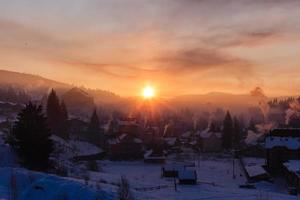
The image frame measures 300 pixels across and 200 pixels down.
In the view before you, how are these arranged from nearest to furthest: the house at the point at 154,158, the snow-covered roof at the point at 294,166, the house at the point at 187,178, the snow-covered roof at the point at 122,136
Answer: the house at the point at 187,178 < the snow-covered roof at the point at 294,166 < the house at the point at 154,158 < the snow-covered roof at the point at 122,136

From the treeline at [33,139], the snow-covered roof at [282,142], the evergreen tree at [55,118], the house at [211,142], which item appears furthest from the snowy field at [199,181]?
the evergreen tree at [55,118]

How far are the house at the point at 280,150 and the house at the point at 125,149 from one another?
2534 cm

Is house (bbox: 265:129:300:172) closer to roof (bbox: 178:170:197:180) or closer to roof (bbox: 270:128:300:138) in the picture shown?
roof (bbox: 270:128:300:138)

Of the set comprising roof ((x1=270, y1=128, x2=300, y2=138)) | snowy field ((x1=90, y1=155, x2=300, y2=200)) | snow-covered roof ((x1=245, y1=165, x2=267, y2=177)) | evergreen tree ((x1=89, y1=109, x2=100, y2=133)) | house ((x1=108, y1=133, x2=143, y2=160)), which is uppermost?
evergreen tree ((x1=89, y1=109, x2=100, y2=133))

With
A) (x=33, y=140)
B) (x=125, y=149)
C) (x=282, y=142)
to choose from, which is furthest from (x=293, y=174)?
(x=125, y=149)

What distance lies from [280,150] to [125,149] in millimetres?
29106

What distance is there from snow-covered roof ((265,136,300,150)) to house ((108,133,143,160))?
25317mm

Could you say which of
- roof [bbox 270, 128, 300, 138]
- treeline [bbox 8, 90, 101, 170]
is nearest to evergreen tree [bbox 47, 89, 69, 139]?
roof [bbox 270, 128, 300, 138]

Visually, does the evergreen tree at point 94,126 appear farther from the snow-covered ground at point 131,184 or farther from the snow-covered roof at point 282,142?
the snow-covered roof at point 282,142

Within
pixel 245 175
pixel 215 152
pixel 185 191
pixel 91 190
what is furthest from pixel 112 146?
pixel 91 190

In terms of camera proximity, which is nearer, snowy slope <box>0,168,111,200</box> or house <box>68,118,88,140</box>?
snowy slope <box>0,168,111,200</box>

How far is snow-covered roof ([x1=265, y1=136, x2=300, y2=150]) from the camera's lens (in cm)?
7094

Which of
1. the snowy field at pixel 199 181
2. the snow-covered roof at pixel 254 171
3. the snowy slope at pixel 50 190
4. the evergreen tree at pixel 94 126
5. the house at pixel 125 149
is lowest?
the snowy field at pixel 199 181

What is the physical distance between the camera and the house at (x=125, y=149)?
87.6m
